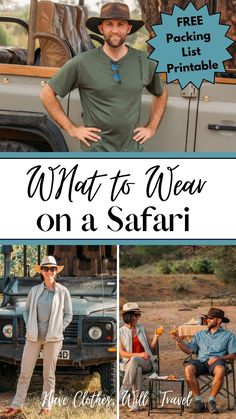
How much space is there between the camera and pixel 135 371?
27.9ft

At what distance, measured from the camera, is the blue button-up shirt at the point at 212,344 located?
8.56 m

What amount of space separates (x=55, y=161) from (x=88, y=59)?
955 mm

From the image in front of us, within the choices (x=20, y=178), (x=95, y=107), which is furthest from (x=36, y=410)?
(x=95, y=107)

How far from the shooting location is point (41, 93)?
9.67m

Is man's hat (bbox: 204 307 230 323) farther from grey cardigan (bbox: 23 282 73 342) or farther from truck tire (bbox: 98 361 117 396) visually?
grey cardigan (bbox: 23 282 73 342)

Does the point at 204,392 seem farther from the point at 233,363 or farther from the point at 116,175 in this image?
the point at 116,175

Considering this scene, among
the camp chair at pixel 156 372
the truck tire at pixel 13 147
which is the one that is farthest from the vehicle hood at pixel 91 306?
the truck tire at pixel 13 147

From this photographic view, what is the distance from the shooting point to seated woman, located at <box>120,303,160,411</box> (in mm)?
8477

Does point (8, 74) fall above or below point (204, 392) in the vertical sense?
above

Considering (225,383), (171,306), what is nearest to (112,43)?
(171,306)

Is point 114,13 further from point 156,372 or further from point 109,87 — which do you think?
point 156,372

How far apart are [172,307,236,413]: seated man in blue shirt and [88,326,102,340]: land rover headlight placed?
0.40 metres

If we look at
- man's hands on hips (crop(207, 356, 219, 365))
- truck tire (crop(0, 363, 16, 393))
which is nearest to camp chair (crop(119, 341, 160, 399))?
man's hands on hips (crop(207, 356, 219, 365))

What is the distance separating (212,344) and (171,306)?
12.3 inches
